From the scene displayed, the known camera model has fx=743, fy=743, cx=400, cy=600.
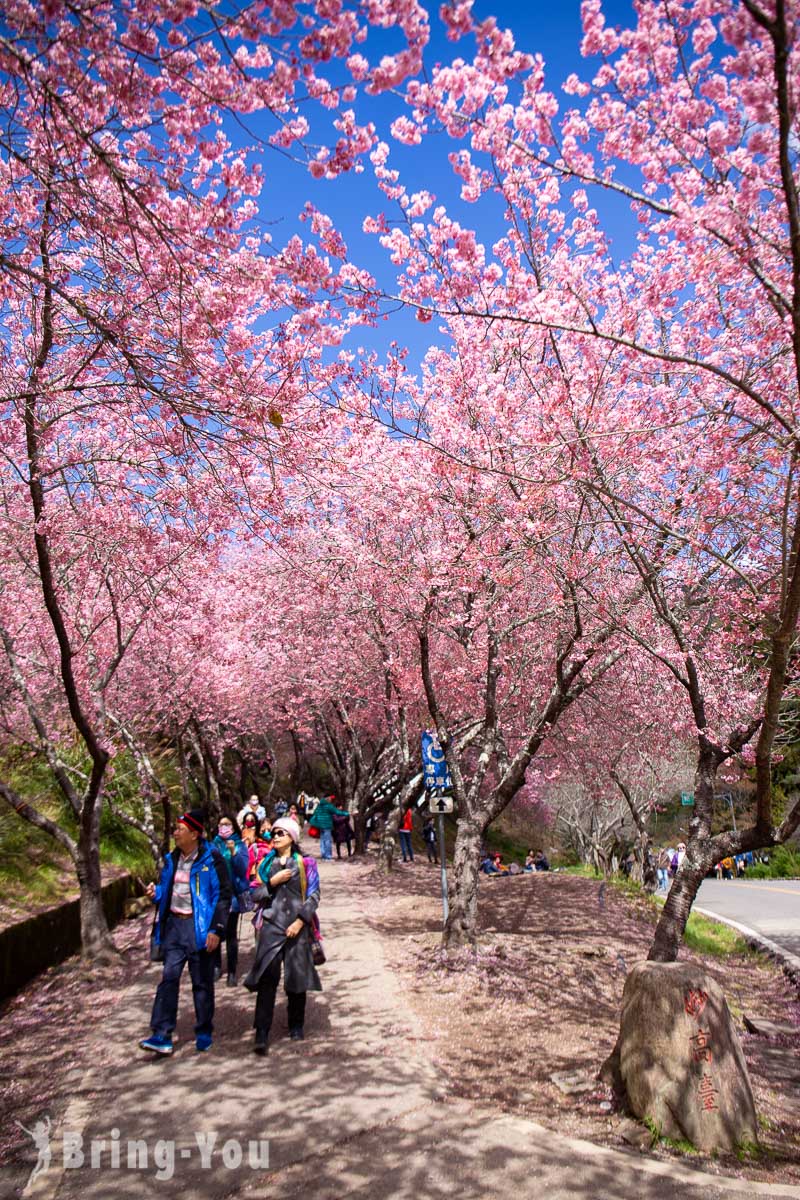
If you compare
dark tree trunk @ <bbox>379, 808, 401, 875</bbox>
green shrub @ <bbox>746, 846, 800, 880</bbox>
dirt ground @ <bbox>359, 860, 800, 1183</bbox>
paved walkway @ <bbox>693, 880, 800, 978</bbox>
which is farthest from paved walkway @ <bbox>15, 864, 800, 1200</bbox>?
green shrub @ <bbox>746, 846, 800, 880</bbox>

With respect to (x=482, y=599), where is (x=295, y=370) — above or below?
above

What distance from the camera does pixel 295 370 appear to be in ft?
18.7

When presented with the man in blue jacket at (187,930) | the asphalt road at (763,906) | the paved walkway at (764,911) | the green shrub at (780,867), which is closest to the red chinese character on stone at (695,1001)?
the man in blue jacket at (187,930)

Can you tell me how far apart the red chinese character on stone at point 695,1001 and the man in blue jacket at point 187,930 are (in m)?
3.36

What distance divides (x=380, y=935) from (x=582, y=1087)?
5.60m

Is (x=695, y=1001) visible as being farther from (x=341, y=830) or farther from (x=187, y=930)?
(x=341, y=830)

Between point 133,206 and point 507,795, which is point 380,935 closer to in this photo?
point 507,795

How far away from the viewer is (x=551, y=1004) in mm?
7598

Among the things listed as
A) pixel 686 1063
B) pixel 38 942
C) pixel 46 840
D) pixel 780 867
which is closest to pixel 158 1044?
pixel 38 942

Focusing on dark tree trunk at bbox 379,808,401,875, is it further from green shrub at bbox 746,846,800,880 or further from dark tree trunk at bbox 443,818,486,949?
green shrub at bbox 746,846,800,880

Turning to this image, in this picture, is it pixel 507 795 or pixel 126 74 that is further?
pixel 507 795

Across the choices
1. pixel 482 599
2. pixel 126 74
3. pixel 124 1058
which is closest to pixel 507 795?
pixel 482 599

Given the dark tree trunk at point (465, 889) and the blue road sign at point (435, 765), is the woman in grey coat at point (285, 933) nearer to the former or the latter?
the dark tree trunk at point (465, 889)

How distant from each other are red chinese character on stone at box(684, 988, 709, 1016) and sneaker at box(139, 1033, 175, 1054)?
3.69 metres
